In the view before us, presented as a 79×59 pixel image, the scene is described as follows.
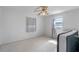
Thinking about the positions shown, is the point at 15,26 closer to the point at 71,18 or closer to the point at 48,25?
the point at 48,25

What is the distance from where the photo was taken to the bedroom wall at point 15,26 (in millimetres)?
3535

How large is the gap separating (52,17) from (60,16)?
1.74ft

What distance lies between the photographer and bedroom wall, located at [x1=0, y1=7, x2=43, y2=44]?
3.53 meters

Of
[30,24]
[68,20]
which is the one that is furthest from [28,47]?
[68,20]

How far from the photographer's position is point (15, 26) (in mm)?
3902

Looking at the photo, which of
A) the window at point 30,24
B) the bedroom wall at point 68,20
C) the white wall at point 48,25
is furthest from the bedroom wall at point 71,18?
the window at point 30,24

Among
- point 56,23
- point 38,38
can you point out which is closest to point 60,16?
point 56,23

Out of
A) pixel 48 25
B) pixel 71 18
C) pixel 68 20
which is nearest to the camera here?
pixel 71 18

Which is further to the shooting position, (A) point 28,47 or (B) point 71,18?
(B) point 71,18

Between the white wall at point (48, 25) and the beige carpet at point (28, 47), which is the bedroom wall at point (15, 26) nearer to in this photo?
the white wall at point (48, 25)

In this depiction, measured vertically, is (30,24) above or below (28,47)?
above

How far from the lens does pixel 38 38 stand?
169 inches
